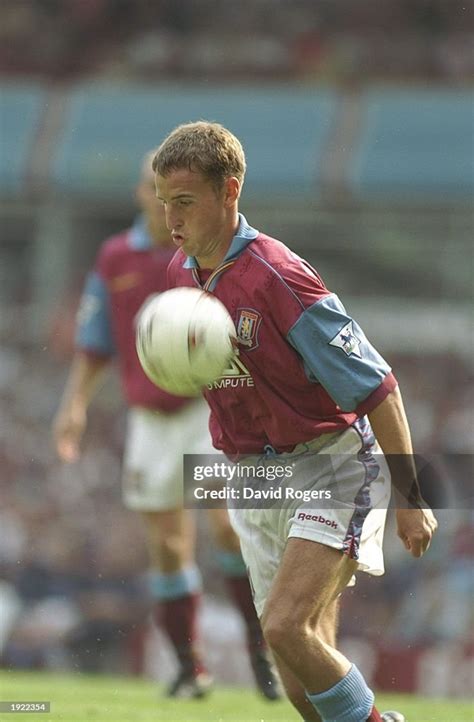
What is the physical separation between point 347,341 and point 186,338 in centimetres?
45

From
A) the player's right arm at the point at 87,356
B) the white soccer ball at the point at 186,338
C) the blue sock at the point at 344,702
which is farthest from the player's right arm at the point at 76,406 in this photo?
the blue sock at the point at 344,702

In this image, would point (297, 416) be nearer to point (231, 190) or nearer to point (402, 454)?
point (402, 454)

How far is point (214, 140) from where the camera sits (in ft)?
13.1

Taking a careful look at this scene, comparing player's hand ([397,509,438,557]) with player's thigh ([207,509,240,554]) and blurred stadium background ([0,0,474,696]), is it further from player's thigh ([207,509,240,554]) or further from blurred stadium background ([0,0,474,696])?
blurred stadium background ([0,0,474,696])

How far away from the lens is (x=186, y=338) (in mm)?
3883

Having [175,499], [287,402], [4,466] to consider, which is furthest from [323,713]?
[4,466]

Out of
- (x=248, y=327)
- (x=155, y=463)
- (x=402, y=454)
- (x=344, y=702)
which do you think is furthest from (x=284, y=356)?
(x=155, y=463)

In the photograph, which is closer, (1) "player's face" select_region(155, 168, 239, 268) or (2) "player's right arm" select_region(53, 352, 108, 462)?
(1) "player's face" select_region(155, 168, 239, 268)

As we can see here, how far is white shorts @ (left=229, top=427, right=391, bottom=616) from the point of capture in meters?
3.93

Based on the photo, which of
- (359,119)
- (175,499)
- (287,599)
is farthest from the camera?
(359,119)

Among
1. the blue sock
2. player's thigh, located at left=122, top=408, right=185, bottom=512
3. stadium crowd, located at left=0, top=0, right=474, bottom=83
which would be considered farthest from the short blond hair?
stadium crowd, located at left=0, top=0, right=474, bottom=83

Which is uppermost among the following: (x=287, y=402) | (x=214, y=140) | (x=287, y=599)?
(x=214, y=140)

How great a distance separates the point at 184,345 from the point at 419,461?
38.9 inches

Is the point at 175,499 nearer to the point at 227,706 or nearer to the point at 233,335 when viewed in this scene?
the point at 227,706
